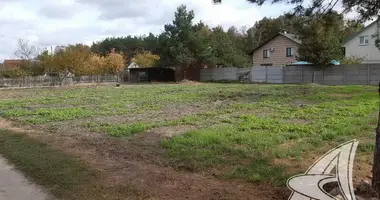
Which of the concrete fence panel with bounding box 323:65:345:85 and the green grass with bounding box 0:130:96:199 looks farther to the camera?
the concrete fence panel with bounding box 323:65:345:85

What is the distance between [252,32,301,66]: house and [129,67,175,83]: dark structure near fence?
1103cm

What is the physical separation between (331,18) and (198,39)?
3588cm

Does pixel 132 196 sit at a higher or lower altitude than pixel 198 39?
lower

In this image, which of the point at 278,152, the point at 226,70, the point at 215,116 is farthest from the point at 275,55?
the point at 278,152

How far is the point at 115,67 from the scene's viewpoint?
4831cm

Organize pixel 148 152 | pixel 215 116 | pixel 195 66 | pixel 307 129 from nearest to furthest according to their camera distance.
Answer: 1. pixel 148 152
2. pixel 307 129
3. pixel 215 116
4. pixel 195 66

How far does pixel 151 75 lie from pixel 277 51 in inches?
599

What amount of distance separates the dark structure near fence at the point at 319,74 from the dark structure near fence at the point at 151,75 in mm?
9933

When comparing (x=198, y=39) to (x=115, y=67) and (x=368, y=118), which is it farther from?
(x=368, y=118)

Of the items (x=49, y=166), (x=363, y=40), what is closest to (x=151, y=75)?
(x=363, y=40)

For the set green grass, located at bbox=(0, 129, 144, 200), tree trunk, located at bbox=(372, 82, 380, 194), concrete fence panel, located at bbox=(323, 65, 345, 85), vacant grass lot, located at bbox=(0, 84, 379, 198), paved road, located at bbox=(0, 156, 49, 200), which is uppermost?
concrete fence panel, located at bbox=(323, 65, 345, 85)

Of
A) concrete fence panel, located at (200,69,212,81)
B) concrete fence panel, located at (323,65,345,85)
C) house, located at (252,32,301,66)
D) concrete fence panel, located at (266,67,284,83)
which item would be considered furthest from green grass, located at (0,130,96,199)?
house, located at (252,32,301,66)

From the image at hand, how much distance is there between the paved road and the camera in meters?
4.73

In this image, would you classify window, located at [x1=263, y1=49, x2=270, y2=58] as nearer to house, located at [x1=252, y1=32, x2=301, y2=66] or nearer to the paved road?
house, located at [x1=252, y1=32, x2=301, y2=66]
